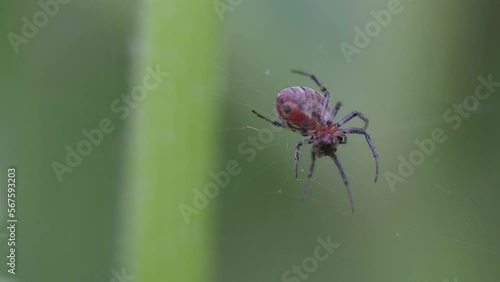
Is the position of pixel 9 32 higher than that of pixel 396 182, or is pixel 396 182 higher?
pixel 9 32

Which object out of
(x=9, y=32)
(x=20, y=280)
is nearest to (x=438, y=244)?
(x=20, y=280)

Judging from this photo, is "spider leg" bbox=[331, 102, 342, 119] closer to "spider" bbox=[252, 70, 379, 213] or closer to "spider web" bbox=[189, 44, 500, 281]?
"spider" bbox=[252, 70, 379, 213]

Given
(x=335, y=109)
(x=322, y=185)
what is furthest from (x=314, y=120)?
(x=322, y=185)

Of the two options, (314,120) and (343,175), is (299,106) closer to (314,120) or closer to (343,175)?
(314,120)

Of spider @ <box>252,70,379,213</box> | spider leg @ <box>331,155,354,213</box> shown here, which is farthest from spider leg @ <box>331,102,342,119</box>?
spider leg @ <box>331,155,354,213</box>

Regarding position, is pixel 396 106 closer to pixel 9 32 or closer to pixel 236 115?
pixel 236 115

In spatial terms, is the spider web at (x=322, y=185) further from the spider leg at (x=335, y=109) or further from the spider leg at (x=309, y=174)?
the spider leg at (x=335, y=109)
